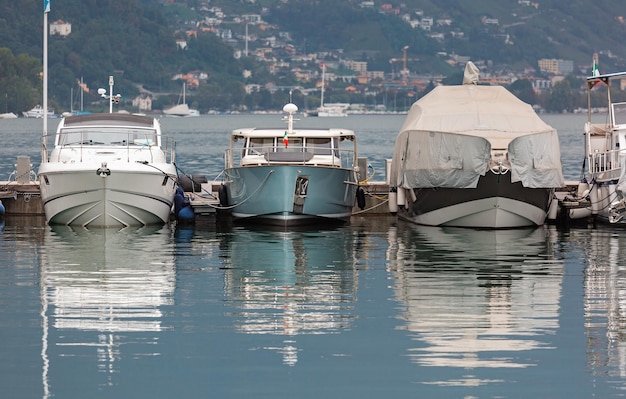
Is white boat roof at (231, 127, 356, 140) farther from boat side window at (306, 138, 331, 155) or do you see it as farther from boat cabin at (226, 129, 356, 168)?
boat side window at (306, 138, 331, 155)

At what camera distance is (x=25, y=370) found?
17109mm

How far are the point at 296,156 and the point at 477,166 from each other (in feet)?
13.1

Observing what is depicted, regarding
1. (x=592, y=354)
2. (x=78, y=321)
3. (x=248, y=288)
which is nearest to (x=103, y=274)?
(x=248, y=288)

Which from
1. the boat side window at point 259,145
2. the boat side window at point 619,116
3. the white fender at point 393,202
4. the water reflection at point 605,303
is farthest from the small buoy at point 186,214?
the boat side window at point 619,116

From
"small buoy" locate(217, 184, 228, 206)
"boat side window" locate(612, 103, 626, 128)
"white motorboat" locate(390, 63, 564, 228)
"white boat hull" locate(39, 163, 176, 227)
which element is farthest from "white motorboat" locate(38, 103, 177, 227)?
"boat side window" locate(612, 103, 626, 128)

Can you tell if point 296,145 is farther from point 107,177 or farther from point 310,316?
point 310,316

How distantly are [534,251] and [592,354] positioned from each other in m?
11.3

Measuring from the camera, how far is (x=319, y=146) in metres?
34.6

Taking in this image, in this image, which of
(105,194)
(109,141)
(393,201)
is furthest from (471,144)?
(109,141)

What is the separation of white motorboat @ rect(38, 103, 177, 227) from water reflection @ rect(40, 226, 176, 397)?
1.58 feet

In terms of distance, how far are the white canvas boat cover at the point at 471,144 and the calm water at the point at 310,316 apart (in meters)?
1.41

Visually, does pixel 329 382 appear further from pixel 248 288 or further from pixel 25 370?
pixel 248 288

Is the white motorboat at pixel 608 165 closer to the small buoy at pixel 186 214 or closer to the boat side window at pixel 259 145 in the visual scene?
the boat side window at pixel 259 145

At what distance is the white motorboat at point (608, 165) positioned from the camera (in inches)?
1314
